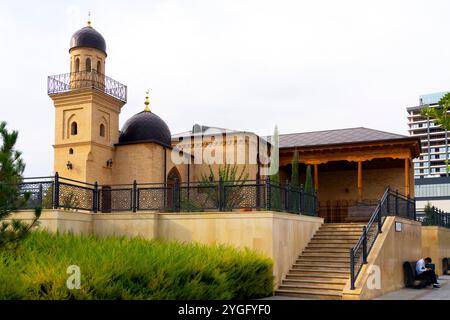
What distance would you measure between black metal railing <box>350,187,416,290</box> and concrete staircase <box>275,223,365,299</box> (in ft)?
1.69

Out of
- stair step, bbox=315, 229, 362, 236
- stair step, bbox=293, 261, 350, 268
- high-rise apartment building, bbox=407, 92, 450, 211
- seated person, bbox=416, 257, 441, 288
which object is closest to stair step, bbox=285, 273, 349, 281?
stair step, bbox=293, 261, 350, 268

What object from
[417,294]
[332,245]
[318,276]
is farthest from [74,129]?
A: [417,294]

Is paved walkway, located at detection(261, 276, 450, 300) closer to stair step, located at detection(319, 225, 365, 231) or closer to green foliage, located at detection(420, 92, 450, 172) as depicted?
stair step, located at detection(319, 225, 365, 231)

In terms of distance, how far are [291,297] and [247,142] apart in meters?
15.5

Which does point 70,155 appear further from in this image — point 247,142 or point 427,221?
point 427,221

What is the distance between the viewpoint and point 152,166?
2681cm

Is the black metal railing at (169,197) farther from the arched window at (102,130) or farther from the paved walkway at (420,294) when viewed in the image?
the arched window at (102,130)

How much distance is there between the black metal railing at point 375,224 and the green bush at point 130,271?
2103mm

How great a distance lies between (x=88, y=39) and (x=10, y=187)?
19.3 meters

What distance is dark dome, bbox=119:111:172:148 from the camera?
2769cm

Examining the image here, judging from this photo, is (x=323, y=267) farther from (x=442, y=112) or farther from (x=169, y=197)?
(x=442, y=112)

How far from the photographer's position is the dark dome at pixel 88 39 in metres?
27.6
